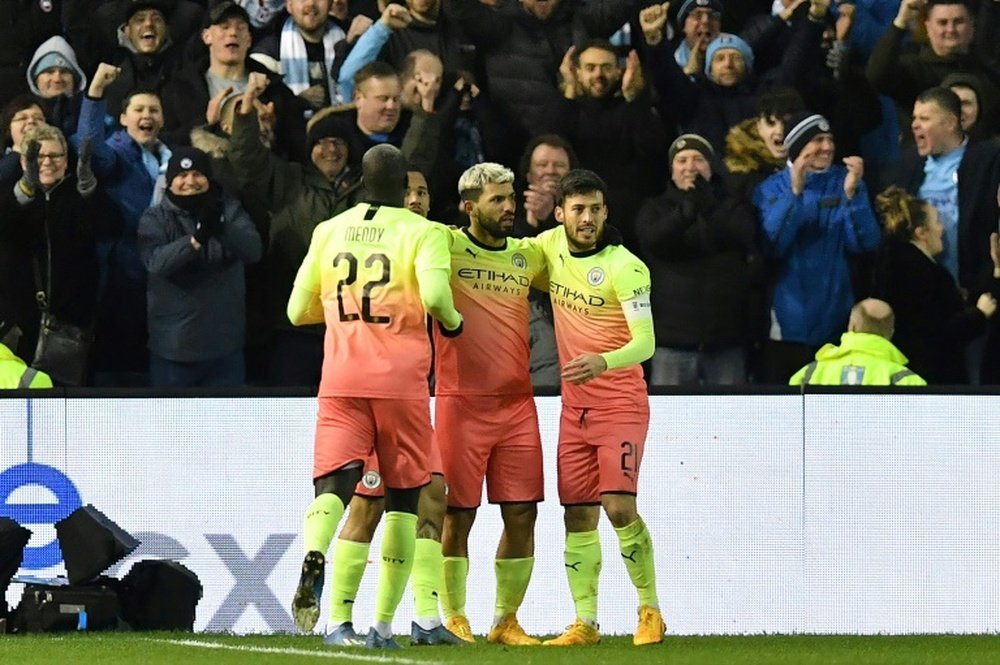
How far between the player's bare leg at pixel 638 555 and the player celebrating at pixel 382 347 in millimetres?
1192

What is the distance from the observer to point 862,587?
9.58 m

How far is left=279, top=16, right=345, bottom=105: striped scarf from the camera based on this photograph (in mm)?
11586

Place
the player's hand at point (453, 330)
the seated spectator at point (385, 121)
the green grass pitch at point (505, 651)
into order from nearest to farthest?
the green grass pitch at point (505, 651) → the player's hand at point (453, 330) → the seated spectator at point (385, 121)

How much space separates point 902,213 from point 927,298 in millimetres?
607

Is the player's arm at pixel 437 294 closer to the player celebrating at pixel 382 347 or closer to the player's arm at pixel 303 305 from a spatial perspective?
the player celebrating at pixel 382 347

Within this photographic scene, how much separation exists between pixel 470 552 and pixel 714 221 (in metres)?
2.73

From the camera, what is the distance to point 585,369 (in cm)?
774

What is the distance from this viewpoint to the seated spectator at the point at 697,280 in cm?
1082

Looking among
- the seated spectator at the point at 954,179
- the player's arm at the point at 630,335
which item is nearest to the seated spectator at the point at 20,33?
the player's arm at the point at 630,335

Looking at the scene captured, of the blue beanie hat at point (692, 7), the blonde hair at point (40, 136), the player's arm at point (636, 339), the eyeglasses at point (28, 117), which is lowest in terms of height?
the player's arm at point (636, 339)

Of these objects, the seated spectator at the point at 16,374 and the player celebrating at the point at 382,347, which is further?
the seated spectator at the point at 16,374

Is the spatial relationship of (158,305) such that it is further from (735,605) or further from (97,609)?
(735,605)

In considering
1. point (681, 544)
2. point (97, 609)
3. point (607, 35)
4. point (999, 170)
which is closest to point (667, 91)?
point (607, 35)

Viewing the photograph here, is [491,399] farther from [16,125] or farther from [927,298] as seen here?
[16,125]
